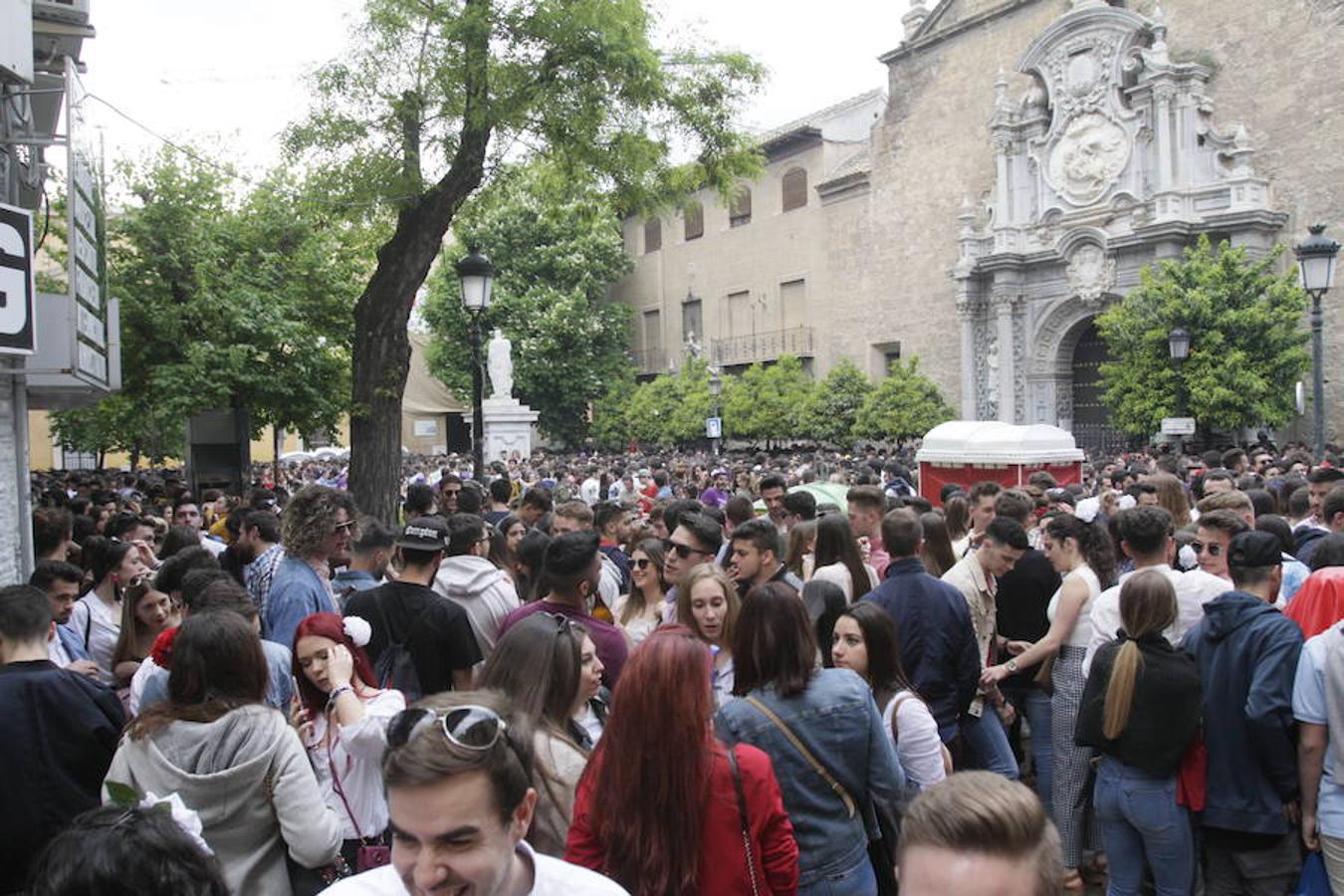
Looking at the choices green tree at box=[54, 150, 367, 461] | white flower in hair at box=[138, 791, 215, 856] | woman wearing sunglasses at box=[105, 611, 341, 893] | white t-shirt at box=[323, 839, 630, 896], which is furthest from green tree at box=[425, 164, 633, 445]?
white t-shirt at box=[323, 839, 630, 896]

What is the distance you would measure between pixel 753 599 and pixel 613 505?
461 centimetres

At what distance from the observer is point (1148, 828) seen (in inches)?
160

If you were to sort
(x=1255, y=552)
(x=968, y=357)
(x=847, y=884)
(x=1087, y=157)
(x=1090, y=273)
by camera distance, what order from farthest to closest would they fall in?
(x=968, y=357) < (x=1087, y=157) < (x=1090, y=273) < (x=1255, y=552) < (x=847, y=884)

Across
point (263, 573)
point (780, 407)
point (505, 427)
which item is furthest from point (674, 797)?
point (780, 407)

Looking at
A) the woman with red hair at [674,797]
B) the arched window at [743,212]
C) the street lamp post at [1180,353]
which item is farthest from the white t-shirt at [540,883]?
the arched window at [743,212]

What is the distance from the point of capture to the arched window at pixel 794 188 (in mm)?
36703

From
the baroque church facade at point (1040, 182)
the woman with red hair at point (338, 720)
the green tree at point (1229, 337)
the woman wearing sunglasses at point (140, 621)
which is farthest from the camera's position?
the baroque church facade at point (1040, 182)

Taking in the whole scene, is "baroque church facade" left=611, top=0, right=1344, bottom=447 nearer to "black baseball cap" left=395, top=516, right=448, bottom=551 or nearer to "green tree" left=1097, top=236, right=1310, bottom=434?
"green tree" left=1097, top=236, right=1310, bottom=434

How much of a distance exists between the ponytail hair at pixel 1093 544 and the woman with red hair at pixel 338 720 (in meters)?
3.84

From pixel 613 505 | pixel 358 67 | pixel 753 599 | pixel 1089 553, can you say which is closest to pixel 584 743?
pixel 753 599

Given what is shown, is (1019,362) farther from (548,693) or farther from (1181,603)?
(548,693)

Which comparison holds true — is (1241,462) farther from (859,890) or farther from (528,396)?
(528,396)

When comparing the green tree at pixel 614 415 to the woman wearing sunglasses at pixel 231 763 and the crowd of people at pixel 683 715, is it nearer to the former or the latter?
the crowd of people at pixel 683 715

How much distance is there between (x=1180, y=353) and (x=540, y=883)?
677 inches
